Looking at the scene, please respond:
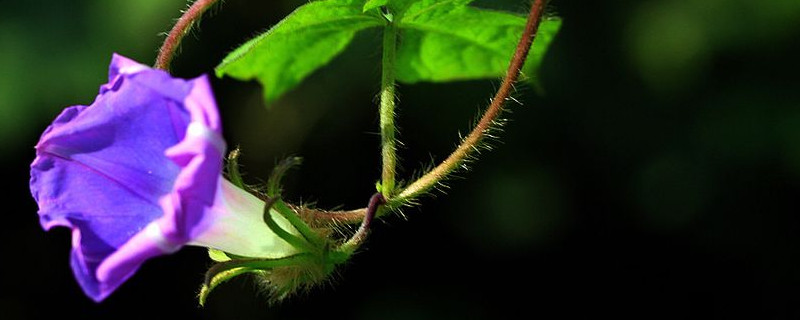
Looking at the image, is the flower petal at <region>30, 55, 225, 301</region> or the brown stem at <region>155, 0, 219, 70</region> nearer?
the flower petal at <region>30, 55, 225, 301</region>

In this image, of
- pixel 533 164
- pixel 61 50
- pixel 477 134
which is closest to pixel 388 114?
pixel 477 134

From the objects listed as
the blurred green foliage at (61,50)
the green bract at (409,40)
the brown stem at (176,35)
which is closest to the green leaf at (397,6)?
the green bract at (409,40)

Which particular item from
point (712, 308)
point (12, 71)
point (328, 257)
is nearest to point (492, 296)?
point (712, 308)

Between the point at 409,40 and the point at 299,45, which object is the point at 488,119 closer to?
the point at 409,40

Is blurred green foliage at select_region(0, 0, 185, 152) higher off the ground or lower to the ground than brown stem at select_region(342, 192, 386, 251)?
A: lower

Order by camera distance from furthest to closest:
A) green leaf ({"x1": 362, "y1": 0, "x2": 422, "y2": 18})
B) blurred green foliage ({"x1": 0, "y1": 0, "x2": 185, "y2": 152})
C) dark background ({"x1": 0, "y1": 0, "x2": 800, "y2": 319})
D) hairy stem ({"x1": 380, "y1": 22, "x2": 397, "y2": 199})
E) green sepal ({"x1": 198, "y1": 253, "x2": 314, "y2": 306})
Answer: dark background ({"x1": 0, "y1": 0, "x2": 800, "y2": 319})
blurred green foliage ({"x1": 0, "y1": 0, "x2": 185, "y2": 152})
green leaf ({"x1": 362, "y1": 0, "x2": 422, "y2": 18})
hairy stem ({"x1": 380, "y1": 22, "x2": 397, "y2": 199})
green sepal ({"x1": 198, "y1": 253, "x2": 314, "y2": 306})

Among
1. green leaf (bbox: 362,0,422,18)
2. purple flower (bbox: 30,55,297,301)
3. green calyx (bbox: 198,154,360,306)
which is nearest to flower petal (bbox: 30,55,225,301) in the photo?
purple flower (bbox: 30,55,297,301)

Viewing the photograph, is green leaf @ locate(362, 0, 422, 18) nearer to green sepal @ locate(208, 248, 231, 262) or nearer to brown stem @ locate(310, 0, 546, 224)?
brown stem @ locate(310, 0, 546, 224)
